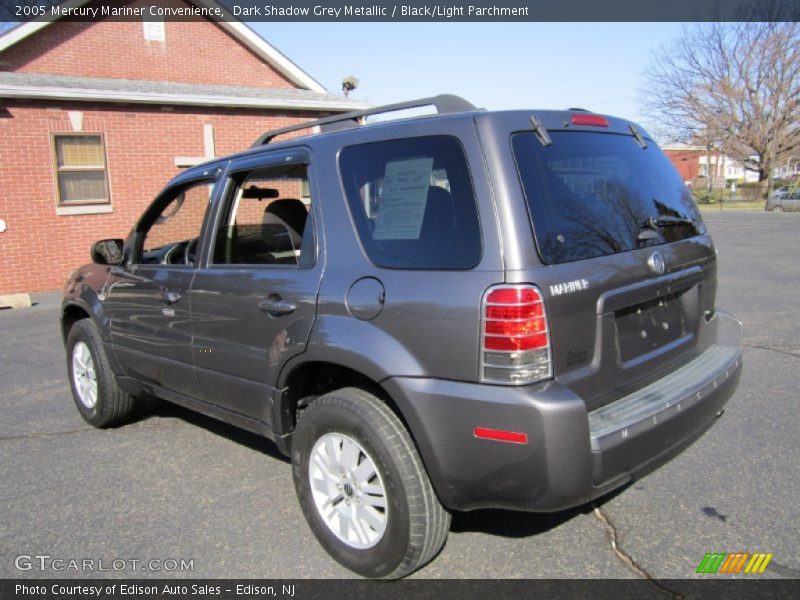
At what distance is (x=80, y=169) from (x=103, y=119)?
1.03 m

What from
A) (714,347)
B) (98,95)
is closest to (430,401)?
(714,347)

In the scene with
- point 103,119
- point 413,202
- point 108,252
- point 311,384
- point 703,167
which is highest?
point 703,167

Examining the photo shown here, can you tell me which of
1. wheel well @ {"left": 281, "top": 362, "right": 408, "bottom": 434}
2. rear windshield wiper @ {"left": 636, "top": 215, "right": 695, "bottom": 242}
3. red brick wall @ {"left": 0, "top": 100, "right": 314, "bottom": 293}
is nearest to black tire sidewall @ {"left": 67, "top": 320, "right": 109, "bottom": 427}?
wheel well @ {"left": 281, "top": 362, "right": 408, "bottom": 434}

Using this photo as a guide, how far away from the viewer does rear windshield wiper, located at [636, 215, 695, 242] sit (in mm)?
2840

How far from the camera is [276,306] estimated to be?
305 cm

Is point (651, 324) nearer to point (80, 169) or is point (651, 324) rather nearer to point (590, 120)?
point (590, 120)

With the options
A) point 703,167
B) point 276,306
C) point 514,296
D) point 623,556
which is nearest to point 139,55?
point 276,306

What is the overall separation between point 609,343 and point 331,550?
1.51 meters

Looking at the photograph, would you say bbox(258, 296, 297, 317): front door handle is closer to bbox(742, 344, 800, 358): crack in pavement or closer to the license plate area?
the license plate area

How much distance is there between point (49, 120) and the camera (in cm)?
1163

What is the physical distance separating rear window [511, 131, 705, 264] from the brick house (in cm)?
1133

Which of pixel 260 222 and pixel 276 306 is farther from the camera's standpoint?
pixel 260 222

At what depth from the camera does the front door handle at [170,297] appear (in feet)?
12.3

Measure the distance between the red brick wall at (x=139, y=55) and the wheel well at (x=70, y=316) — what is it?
33.1 ft
